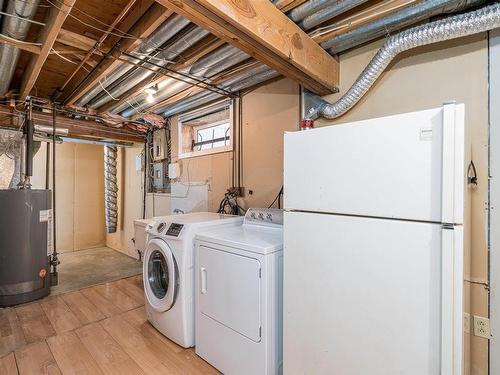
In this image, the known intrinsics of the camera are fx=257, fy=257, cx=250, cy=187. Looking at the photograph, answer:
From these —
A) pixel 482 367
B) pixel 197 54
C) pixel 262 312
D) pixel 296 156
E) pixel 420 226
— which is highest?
pixel 197 54

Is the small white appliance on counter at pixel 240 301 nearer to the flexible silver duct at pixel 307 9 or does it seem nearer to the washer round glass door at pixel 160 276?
the washer round glass door at pixel 160 276

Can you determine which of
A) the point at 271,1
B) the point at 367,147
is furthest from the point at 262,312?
the point at 271,1

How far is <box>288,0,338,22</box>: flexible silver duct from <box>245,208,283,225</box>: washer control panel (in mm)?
1376

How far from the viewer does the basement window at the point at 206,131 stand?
324 cm

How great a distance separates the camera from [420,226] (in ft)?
3.48

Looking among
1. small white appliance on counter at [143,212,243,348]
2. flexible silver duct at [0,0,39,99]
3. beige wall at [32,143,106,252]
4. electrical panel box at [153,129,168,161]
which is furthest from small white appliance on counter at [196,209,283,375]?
beige wall at [32,143,106,252]

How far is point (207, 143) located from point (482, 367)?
3.37 metres

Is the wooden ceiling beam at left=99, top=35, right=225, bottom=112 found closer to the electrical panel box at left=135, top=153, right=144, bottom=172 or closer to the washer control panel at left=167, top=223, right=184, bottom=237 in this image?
the washer control panel at left=167, top=223, right=184, bottom=237

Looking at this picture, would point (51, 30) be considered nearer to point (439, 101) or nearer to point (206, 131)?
point (206, 131)

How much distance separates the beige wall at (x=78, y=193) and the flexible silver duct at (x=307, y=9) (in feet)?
15.8

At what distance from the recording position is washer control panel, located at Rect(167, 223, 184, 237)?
2.10 meters

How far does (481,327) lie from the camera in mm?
1556

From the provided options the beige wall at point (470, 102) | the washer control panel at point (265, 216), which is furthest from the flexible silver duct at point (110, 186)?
the beige wall at point (470, 102)

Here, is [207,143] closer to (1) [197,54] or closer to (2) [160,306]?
(1) [197,54]
